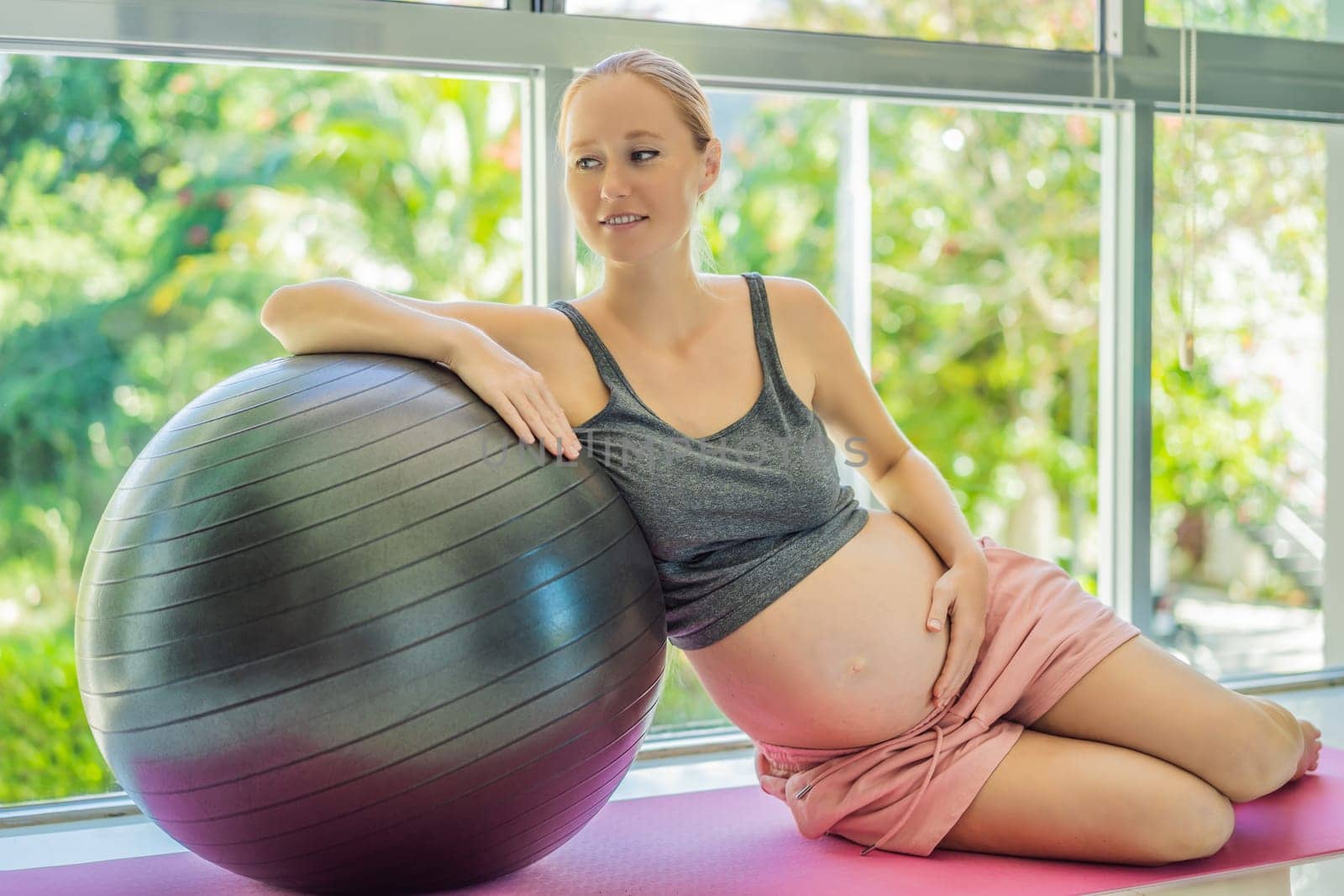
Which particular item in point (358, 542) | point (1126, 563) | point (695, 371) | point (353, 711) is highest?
point (695, 371)

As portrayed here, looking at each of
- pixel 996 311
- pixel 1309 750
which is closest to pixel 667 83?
pixel 1309 750

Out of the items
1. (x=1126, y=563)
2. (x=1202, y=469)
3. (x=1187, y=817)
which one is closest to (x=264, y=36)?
(x=1187, y=817)

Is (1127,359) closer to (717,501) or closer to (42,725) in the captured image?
(717,501)

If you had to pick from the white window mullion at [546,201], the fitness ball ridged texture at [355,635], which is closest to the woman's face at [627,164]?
the fitness ball ridged texture at [355,635]

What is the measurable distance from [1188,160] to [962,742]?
1.73 metres

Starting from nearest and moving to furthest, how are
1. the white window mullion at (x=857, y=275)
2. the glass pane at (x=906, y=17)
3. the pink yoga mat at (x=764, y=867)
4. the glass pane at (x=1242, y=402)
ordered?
the pink yoga mat at (x=764, y=867), the glass pane at (x=906, y=17), the white window mullion at (x=857, y=275), the glass pane at (x=1242, y=402)

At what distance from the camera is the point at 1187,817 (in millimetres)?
1654

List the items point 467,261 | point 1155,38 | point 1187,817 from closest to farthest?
1. point 1187,817
2. point 1155,38
3. point 467,261

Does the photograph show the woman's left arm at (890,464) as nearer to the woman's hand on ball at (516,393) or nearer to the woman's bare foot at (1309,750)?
the woman's hand on ball at (516,393)

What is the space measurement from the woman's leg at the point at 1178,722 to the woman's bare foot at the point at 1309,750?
187mm

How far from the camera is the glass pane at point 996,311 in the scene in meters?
5.33

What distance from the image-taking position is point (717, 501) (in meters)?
1.69

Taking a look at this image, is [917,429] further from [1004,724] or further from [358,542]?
[358,542]

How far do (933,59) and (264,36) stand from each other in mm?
1389
